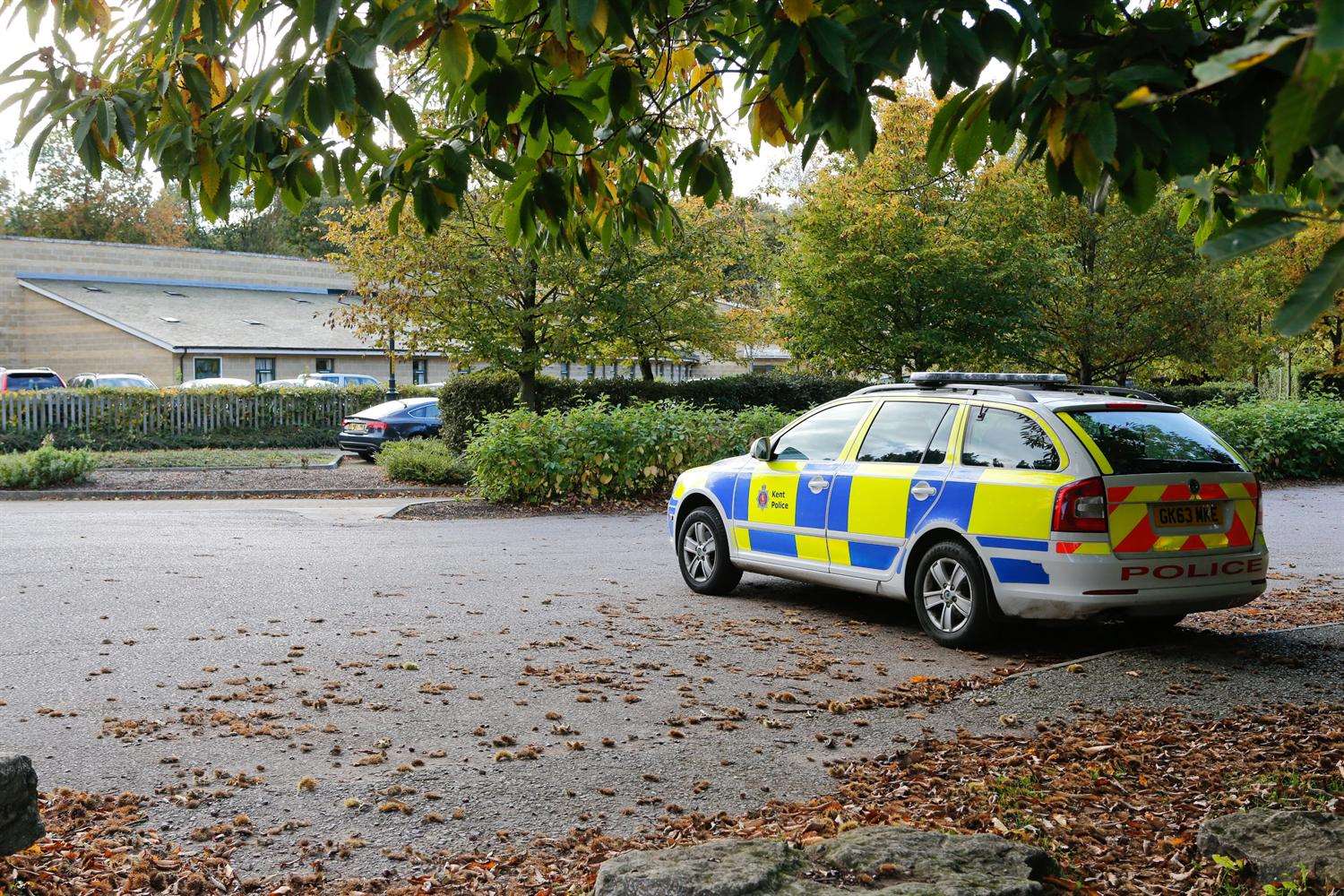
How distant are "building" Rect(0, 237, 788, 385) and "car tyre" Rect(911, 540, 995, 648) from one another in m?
32.2

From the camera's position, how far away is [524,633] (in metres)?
8.42

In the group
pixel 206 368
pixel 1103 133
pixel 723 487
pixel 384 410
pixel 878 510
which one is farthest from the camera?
pixel 206 368

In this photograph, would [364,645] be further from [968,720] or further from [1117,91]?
[1117,91]

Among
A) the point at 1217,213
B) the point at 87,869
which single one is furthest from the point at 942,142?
the point at 87,869

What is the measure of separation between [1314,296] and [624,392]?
77.9 feet

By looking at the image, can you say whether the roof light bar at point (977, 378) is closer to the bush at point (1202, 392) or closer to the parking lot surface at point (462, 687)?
the parking lot surface at point (462, 687)

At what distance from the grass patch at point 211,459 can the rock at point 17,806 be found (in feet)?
66.9

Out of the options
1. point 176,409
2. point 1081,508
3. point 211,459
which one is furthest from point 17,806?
point 176,409

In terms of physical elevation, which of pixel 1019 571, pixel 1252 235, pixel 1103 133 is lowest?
pixel 1019 571

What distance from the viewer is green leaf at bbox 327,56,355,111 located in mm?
4297

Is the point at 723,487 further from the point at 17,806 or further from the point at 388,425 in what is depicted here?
the point at 388,425

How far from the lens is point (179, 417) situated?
3084 cm

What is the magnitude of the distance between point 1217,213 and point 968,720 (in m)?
2.94

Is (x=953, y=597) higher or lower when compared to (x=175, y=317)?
lower
